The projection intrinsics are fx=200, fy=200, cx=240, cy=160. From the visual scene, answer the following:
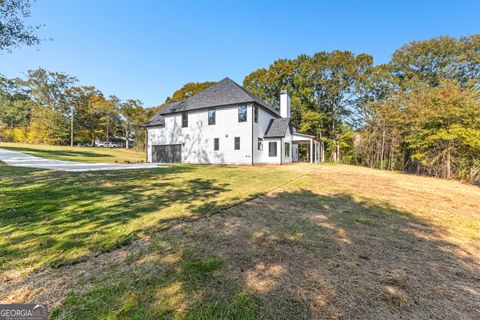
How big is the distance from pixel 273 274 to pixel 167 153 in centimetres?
1997

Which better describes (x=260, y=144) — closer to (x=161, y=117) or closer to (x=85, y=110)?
(x=161, y=117)

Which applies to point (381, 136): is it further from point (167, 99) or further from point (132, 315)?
point (167, 99)

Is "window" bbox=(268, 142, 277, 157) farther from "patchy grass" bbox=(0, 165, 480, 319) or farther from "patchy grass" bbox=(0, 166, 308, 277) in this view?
"patchy grass" bbox=(0, 165, 480, 319)

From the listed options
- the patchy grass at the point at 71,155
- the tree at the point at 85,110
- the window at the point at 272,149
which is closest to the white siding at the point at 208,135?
the window at the point at 272,149

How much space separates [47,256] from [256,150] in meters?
15.4

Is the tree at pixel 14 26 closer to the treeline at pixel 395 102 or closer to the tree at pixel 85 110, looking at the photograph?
the treeline at pixel 395 102

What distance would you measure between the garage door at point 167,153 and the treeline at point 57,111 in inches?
834

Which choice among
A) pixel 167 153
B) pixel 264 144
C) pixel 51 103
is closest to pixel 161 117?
pixel 167 153

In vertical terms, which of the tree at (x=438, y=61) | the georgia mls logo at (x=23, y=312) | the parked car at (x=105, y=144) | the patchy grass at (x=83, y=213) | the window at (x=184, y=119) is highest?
the tree at (x=438, y=61)

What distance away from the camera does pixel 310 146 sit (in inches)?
875

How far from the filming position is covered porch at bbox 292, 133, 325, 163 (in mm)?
19891

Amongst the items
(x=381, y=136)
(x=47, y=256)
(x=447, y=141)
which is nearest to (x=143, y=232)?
(x=47, y=256)

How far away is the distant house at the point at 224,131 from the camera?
16.9 m

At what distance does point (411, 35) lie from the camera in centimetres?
2353
